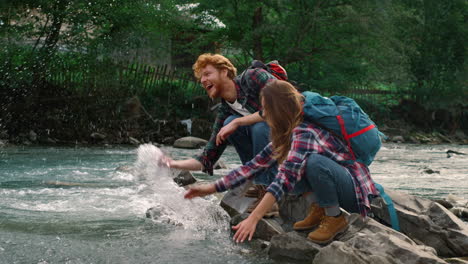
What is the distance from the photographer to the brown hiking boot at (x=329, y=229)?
3.33 metres

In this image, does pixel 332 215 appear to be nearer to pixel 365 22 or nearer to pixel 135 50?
pixel 135 50

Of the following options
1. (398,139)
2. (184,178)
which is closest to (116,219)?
(184,178)

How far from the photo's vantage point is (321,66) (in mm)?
23109

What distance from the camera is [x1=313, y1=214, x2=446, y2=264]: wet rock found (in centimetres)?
282

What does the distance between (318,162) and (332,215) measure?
0.37 m

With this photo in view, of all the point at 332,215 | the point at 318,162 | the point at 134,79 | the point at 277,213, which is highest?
the point at 318,162

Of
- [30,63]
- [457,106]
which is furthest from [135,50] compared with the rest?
[457,106]

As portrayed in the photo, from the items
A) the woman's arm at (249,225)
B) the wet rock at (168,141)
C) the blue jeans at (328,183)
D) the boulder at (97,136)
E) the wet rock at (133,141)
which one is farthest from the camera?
the wet rock at (168,141)


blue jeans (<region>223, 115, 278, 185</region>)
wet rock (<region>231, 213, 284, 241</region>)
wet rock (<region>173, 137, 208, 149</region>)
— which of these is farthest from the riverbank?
wet rock (<region>231, 213, 284, 241</region>)

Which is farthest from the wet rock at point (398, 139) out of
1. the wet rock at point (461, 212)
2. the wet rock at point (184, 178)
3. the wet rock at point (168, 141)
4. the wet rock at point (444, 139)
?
the wet rock at point (461, 212)

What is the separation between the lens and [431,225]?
11.8 feet

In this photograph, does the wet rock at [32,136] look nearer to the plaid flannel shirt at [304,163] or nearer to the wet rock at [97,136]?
the wet rock at [97,136]

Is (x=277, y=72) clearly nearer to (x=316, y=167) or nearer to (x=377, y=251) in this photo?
(x=316, y=167)

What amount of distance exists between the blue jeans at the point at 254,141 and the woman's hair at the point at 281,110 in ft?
2.12
